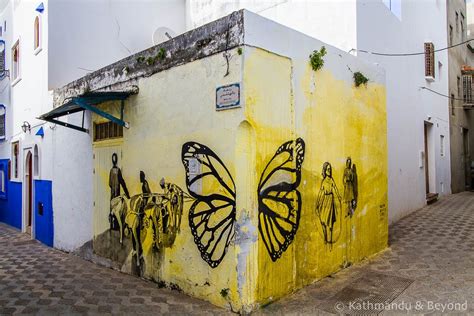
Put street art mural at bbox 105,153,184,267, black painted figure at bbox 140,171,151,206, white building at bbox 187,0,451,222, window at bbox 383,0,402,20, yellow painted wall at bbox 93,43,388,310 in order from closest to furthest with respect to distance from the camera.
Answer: yellow painted wall at bbox 93,43,388,310 < street art mural at bbox 105,153,184,267 < black painted figure at bbox 140,171,151,206 < white building at bbox 187,0,451,222 < window at bbox 383,0,402,20

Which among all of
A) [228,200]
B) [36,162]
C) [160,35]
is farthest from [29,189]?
[228,200]

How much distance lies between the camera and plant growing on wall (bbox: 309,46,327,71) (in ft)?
17.4

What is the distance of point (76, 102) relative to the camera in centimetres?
550

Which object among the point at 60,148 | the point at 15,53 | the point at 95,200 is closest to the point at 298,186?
the point at 95,200

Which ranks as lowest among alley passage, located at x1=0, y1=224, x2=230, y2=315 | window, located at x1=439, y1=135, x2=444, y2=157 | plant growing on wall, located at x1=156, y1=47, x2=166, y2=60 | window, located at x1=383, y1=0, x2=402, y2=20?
alley passage, located at x1=0, y1=224, x2=230, y2=315

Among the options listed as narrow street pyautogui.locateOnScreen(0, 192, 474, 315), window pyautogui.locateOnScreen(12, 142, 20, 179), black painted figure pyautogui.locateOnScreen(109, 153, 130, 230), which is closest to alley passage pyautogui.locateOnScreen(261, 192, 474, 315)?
narrow street pyautogui.locateOnScreen(0, 192, 474, 315)

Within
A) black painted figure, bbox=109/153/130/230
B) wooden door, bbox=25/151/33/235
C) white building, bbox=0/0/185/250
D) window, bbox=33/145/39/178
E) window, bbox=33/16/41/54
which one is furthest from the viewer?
wooden door, bbox=25/151/33/235

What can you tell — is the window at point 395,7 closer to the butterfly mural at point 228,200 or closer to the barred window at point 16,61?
the butterfly mural at point 228,200

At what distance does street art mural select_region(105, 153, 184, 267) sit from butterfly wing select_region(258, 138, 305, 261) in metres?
1.15

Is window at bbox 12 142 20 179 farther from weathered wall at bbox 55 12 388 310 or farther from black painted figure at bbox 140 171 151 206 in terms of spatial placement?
black painted figure at bbox 140 171 151 206

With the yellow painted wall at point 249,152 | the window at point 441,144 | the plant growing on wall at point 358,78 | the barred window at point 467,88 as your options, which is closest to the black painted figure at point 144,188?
the yellow painted wall at point 249,152

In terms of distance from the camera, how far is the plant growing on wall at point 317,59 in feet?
17.4

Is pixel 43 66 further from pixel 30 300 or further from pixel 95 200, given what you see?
pixel 30 300

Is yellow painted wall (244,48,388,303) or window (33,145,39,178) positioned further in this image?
window (33,145,39,178)
